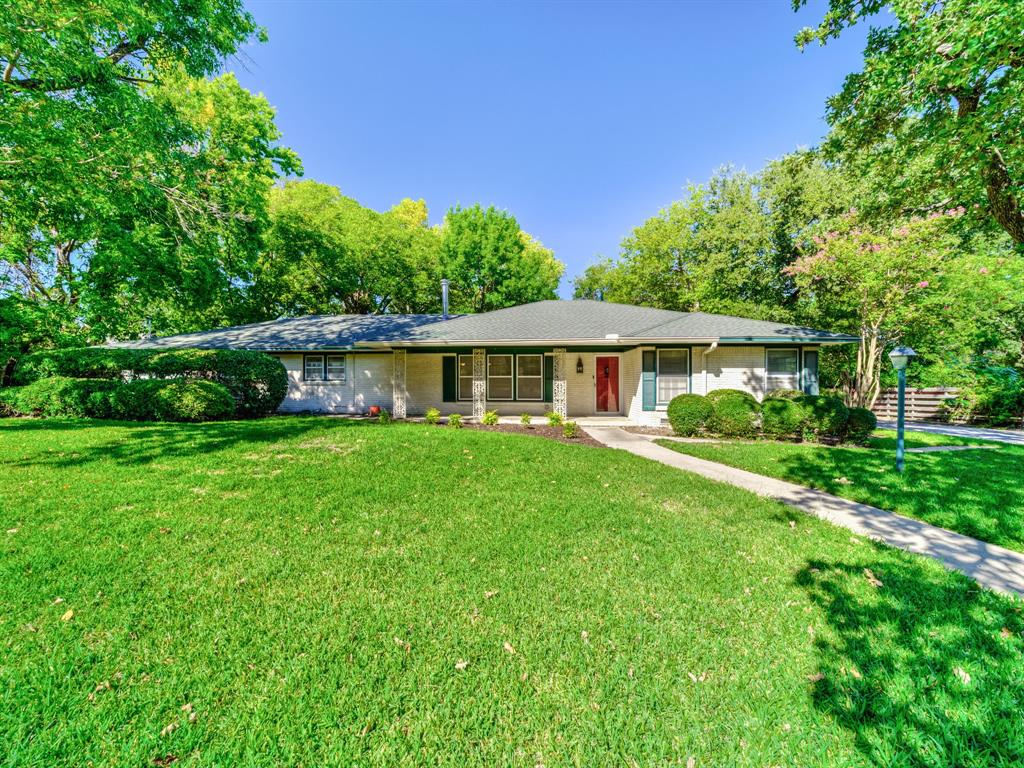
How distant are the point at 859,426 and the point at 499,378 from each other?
390 inches

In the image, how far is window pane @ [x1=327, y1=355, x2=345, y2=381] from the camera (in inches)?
561

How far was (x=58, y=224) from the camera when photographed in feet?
30.3

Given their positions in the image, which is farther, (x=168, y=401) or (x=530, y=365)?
(x=530, y=365)

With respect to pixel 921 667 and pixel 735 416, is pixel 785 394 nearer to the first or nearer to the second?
pixel 735 416

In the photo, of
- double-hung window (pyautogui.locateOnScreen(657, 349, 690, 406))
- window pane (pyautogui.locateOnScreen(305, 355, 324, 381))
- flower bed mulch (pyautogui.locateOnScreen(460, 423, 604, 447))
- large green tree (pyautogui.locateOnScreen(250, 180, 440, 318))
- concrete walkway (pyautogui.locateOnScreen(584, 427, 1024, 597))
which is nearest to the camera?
concrete walkway (pyautogui.locateOnScreen(584, 427, 1024, 597))

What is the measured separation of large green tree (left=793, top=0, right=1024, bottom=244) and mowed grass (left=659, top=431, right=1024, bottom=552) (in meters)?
4.02

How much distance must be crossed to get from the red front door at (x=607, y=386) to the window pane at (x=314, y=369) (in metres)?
9.98

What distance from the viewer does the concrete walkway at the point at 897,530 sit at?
338 centimetres

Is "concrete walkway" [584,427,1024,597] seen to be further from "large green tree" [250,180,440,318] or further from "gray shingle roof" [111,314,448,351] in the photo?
"large green tree" [250,180,440,318]

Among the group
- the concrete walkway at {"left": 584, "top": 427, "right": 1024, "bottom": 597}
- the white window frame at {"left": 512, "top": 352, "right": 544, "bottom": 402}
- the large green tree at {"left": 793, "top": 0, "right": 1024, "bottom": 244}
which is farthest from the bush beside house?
the white window frame at {"left": 512, "top": 352, "right": 544, "bottom": 402}

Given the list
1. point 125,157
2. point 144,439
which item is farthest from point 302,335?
point 144,439

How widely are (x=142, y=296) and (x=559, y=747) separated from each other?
15307mm

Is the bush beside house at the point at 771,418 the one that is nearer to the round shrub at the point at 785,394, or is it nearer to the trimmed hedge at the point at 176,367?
the round shrub at the point at 785,394

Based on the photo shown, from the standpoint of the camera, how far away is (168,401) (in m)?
9.58
